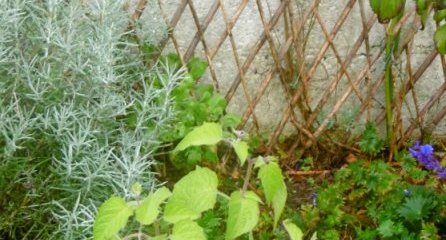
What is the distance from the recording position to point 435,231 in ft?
8.18

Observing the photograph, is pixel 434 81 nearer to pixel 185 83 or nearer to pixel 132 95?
pixel 185 83

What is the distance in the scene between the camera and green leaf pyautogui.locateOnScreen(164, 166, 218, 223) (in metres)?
1.52

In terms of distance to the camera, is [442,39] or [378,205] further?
[378,205]

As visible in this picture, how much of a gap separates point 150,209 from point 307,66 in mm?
1811

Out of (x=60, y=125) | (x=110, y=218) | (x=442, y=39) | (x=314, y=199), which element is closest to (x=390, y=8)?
(x=442, y=39)

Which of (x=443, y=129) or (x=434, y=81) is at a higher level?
(x=434, y=81)

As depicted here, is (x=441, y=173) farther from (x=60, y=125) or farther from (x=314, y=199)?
(x=60, y=125)

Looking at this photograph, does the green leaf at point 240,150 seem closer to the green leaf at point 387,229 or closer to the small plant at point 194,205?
the small plant at point 194,205

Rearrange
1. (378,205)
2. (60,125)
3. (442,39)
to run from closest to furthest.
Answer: (60,125) → (442,39) → (378,205)

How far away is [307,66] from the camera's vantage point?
10.6ft

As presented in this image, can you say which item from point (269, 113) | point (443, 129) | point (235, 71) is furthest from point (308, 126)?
point (443, 129)

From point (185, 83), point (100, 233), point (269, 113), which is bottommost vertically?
point (269, 113)

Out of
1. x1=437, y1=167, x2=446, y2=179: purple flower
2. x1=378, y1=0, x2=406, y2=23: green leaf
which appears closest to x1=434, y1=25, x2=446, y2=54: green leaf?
x1=378, y1=0, x2=406, y2=23: green leaf

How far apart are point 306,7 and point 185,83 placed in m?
0.61
